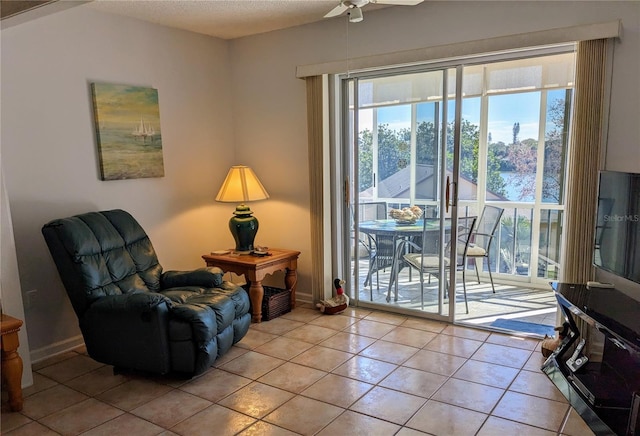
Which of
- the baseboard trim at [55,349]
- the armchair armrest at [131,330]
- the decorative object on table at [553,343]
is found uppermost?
the armchair armrest at [131,330]

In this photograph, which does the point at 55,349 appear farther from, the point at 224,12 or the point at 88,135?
the point at 224,12

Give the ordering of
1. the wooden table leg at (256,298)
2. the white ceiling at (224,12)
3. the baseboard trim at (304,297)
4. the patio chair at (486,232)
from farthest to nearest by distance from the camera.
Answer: the patio chair at (486,232) < the baseboard trim at (304,297) < the wooden table leg at (256,298) < the white ceiling at (224,12)

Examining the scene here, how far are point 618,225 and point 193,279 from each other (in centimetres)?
286

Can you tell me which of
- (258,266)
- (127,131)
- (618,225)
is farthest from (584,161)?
(127,131)

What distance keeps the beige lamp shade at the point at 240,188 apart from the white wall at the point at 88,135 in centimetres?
41

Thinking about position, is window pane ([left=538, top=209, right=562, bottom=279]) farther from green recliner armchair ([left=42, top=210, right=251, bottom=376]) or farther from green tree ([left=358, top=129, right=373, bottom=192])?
green recliner armchair ([left=42, top=210, right=251, bottom=376])

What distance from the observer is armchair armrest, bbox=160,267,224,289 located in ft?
11.2

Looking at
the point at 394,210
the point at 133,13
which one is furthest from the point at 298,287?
the point at 133,13

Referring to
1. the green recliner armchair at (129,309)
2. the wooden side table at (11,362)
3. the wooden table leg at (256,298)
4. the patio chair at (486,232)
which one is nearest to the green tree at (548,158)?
the patio chair at (486,232)

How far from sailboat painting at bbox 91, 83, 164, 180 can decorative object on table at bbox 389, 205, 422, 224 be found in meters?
2.10

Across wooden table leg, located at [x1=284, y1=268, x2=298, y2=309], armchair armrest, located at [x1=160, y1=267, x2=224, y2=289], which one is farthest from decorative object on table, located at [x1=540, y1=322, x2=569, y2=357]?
armchair armrest, located at [x1=160, y1=267, x2=224, y2=289]

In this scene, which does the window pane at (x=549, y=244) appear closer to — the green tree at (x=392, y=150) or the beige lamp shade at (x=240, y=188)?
the green tree at (x=392, y=150)

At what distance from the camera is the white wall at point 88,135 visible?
310 cm

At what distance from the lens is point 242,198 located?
13.5ft
